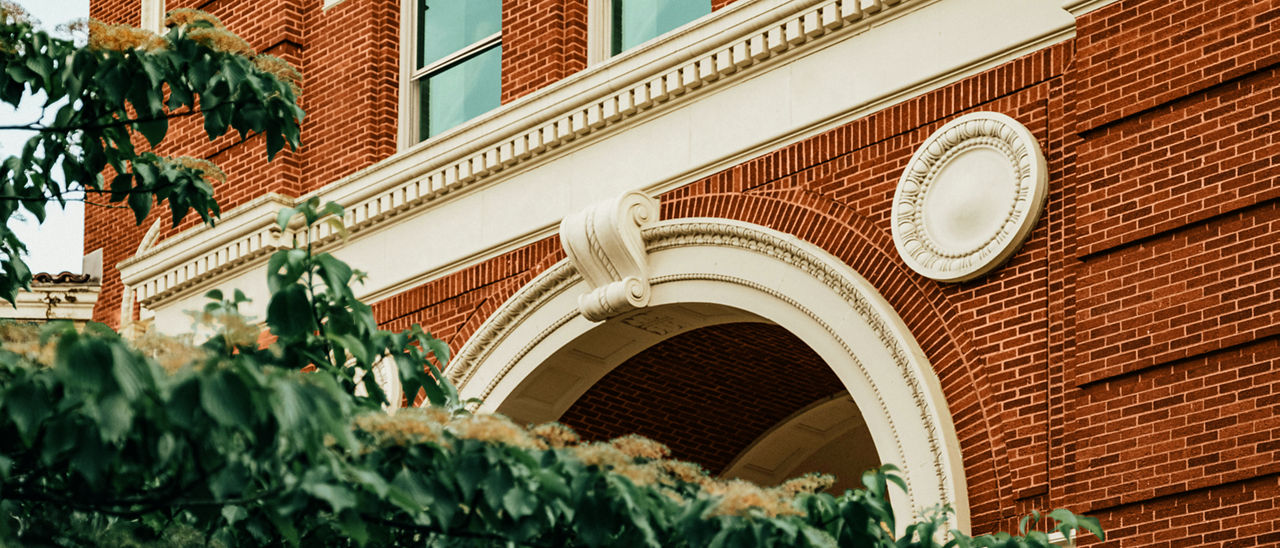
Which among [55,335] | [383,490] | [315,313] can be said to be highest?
[315,313]

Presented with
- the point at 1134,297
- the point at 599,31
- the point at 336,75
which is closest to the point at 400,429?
the point at 1134,297

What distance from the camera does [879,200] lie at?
482 inches

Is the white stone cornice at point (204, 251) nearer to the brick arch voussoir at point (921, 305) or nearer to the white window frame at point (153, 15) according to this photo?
the white window frame at point (153, 15)

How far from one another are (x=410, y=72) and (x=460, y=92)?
0.64 metres

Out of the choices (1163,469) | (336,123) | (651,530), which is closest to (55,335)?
(651,530)

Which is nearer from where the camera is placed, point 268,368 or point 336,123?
point 268,368

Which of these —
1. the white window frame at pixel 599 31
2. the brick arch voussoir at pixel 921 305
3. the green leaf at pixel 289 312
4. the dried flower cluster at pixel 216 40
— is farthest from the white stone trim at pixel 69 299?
the green leaf at pixel 289 312

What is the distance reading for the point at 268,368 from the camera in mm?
6152

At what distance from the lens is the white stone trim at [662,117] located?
1224 centimetres

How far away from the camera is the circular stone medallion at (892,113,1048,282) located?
37.2ft

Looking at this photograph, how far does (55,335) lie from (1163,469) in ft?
19.6

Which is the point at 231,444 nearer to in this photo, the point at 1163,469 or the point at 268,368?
the point at 268,368

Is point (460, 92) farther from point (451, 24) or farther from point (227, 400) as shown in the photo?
point (227, 400)

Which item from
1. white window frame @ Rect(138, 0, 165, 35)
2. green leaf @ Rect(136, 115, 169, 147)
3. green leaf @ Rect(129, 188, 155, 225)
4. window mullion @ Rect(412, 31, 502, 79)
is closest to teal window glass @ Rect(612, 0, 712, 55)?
window mullion @ Rect(412, 31, 502, 79)
